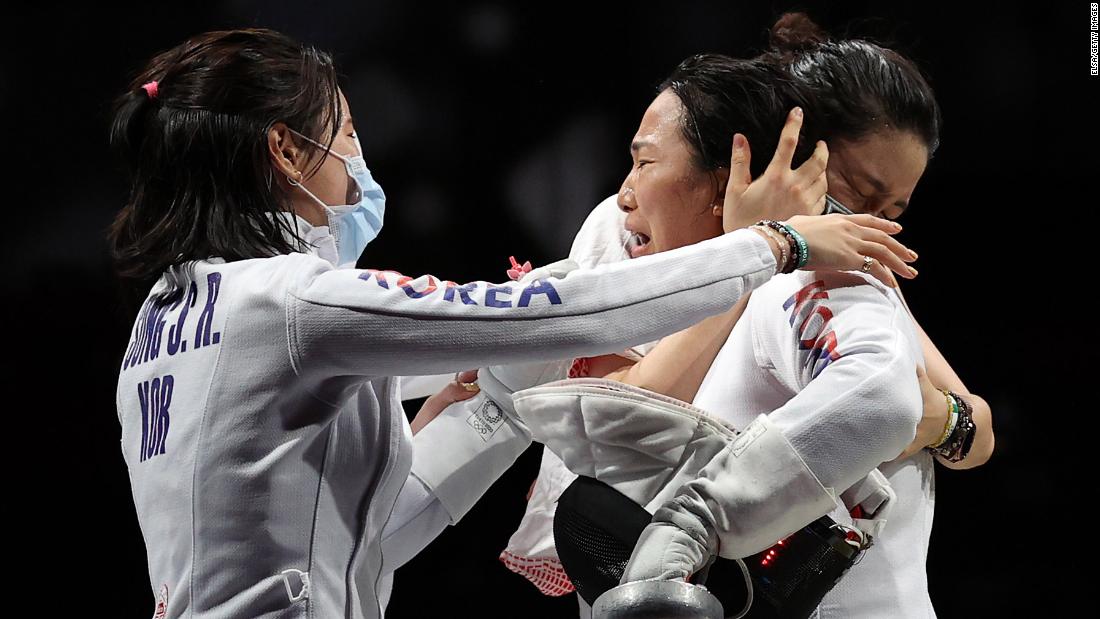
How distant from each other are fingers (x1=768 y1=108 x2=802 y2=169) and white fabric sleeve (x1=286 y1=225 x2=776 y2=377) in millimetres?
156

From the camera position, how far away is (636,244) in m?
1.51

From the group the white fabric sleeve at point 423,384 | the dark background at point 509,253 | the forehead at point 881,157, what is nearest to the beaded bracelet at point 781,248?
the forehead at point 881,157

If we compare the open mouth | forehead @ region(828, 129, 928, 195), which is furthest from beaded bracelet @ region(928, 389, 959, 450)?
the open mouth

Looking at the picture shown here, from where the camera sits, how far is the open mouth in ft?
4.88

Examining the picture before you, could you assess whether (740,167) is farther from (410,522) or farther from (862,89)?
(410,522)

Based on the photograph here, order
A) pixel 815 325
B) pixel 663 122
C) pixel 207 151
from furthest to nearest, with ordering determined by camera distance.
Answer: pixel 663 122, pixel 207 151, pixel 815 325

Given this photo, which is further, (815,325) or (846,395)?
(815,325)

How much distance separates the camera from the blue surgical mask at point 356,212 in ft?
4.54

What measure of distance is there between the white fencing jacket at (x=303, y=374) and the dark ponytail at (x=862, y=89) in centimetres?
24

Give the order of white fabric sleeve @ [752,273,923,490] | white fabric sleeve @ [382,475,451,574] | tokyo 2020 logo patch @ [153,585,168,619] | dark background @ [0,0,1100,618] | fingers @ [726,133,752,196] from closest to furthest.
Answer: white fabric sleeve @ [752,273,923,490] → tokyo 2020 logo patch @ [153,585,168,619] → fingers @ [726,133,752,196] → white fabric sleeve @ [382,475,451,574] → dark background @ [0,0,1100,618]

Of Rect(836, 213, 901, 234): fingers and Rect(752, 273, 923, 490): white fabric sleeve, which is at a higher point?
Rect(836, 213, 901, 234): fingers

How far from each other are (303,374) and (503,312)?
0.68 ft

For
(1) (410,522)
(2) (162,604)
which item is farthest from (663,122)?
(2) (162,604)

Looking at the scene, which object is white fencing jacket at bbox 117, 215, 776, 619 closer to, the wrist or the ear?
the wrist
